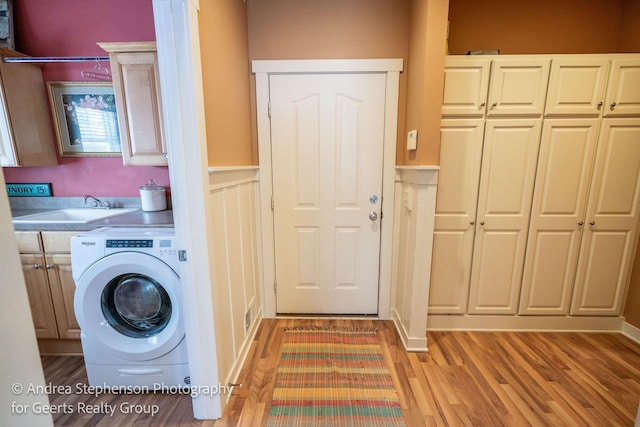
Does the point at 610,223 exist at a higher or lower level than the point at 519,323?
higher

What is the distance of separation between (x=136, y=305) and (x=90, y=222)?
629 millimetres

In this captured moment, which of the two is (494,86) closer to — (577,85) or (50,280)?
(577,85)

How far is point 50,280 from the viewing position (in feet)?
5.69

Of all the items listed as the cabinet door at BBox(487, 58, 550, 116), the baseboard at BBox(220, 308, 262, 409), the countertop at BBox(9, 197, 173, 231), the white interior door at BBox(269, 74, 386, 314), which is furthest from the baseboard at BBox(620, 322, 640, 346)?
the countertop at BBox(9, 197, 173, 231)

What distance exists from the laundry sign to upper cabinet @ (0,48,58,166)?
0.25m

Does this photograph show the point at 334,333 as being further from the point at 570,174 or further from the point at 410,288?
the point at 570,174

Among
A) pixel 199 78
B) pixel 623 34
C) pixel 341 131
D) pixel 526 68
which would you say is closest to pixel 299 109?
pixel 341 131

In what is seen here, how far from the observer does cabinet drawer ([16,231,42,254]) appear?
1674 millimetres

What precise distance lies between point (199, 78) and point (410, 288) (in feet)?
5.77

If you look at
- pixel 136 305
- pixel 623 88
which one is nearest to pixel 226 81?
pixel 136 305

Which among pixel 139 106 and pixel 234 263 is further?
pixel 139 106

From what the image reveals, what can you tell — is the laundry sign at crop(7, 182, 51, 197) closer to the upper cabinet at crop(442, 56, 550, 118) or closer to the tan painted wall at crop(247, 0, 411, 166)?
the tan painted wall at crop(247, 0, 411, 166)

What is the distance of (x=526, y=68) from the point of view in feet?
5.84

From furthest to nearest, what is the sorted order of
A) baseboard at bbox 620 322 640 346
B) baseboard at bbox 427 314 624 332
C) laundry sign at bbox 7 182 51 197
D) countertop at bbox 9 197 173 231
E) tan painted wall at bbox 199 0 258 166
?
laundry sign at bbox 7 182 51 197
baseboard at bbox 427 314 624 332
baseboard at bbox 620 322 640 346
countertop at bbox 9 197 173 231
tan painted wall at bbox 199 0 258 166
